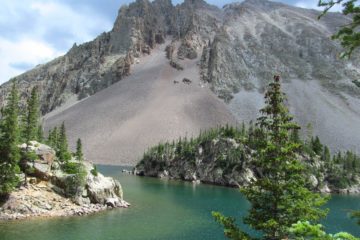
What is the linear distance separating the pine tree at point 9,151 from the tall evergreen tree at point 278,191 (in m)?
42.3

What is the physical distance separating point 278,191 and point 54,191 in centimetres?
4803

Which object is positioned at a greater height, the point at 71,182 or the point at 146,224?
the point at 71,182

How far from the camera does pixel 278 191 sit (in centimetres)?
2141

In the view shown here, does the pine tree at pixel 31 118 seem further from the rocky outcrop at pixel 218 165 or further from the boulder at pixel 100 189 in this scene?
the rocky outcrop at pixel 218 165

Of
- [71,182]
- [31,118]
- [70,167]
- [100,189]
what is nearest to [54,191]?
[71,182]

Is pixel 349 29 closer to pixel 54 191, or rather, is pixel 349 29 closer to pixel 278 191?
pixel 278 191

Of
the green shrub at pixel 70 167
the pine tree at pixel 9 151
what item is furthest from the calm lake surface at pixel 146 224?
the green shrub at pixel 70 167

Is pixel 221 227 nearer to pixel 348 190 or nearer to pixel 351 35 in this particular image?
pixel 351 35

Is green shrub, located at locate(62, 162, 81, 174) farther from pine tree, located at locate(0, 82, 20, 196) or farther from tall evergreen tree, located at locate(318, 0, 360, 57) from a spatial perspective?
tall evergreen tree, located at locate(318, 0, 360, 57)

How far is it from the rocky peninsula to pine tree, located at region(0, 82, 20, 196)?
8.10ft

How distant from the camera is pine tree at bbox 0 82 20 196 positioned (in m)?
55.3

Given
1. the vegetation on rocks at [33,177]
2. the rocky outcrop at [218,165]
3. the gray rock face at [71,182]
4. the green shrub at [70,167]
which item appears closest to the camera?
the vegetation on rocks at [33,177]

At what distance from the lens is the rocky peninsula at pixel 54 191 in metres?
56.1

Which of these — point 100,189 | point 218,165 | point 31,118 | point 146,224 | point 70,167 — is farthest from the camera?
point 218,165
